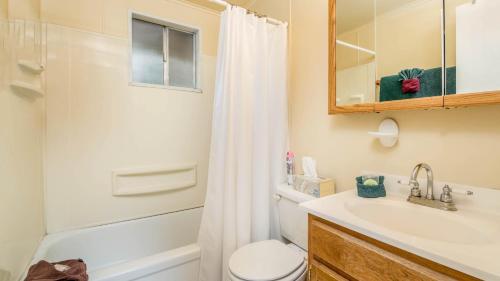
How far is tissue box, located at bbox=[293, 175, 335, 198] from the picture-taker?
4.34 feet

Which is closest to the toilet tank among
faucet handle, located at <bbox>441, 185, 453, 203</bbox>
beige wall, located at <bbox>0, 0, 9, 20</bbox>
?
faucet handle, located at <bbox>441, 185, 453, 203</bbox>

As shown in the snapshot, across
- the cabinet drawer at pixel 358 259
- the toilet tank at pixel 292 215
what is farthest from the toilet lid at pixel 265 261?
the cabinet drawer at pixel 358 259

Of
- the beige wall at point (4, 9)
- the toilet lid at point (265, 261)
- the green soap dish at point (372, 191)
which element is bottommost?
the toilet lid at point (265, 261)

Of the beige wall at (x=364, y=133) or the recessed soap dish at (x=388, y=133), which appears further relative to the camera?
the recessed soap dish at (x=388, y=133)

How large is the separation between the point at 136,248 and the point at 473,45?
7.66ft

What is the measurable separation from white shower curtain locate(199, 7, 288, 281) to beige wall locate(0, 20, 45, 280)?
888 millimetres

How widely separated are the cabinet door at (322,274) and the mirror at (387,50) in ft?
2.71

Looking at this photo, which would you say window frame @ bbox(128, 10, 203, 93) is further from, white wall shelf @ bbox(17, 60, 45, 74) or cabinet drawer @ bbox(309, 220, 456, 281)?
cabinet drawer @ bbox(309, 220, 456, 281)

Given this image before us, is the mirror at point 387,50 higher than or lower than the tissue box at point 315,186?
higher

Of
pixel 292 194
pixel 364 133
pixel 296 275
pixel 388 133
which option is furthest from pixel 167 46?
pixel 296 275

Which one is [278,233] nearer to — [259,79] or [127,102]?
[259,79]

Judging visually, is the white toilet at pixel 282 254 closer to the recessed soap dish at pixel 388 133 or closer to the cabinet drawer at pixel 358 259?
the cabinet drawer at pixel 358 259

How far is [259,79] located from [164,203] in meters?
1.31

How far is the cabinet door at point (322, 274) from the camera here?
0.87 metres
